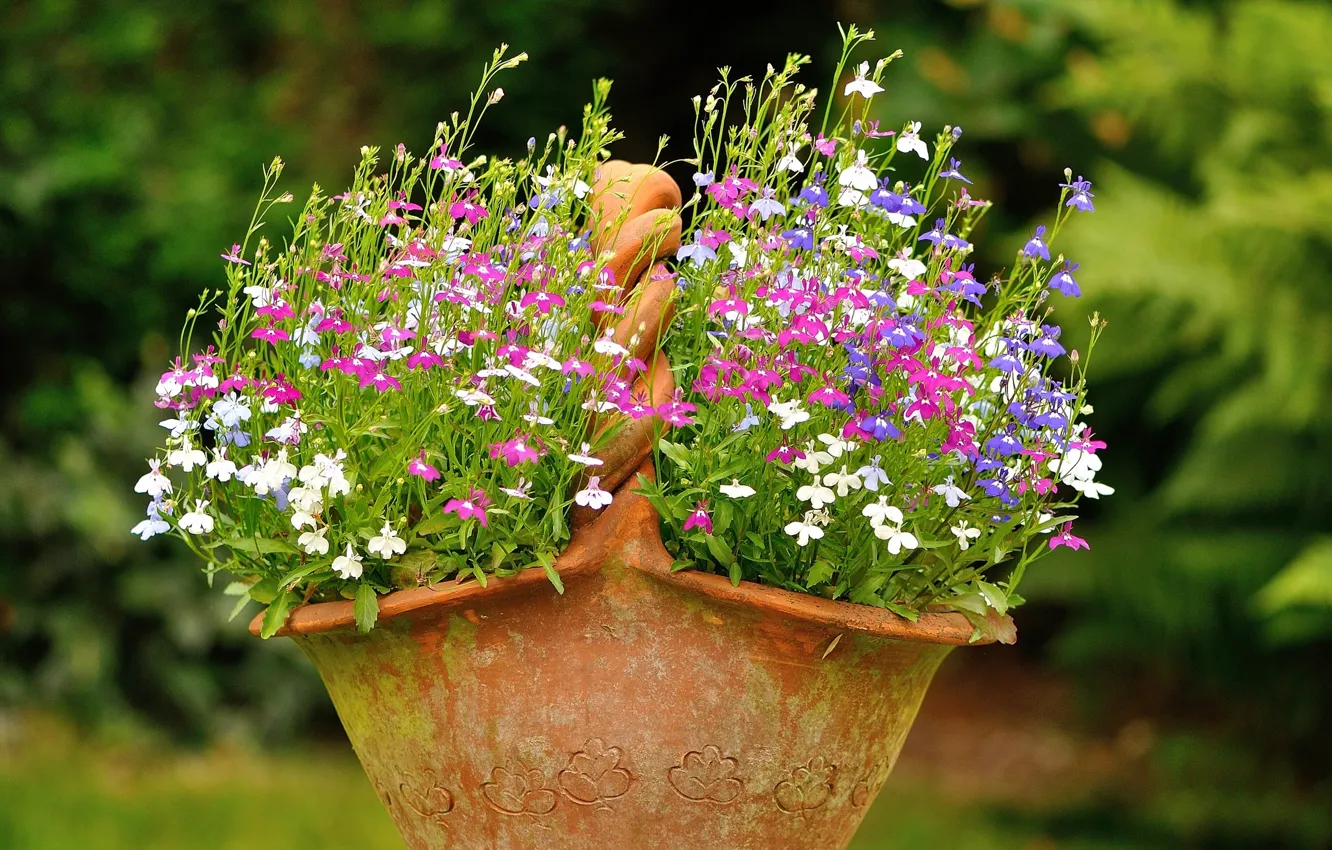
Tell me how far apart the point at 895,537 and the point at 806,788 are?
307 millimetres

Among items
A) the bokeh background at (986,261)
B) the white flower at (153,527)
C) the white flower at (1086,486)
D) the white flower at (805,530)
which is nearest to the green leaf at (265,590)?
the white flower at (153,527)

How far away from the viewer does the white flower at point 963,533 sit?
4.87 ft

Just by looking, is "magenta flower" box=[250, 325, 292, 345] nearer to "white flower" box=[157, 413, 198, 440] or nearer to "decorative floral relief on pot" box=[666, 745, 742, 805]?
"white flower" box=[157, 413, 198, 440]

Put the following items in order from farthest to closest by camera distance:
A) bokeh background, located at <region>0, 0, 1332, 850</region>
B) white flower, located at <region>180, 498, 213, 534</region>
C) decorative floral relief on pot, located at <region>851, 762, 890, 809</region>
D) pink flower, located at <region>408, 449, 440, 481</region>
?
1. bokeh background, located at <region>0, 0, 1332, 850</region>
2. decorative floral relief on pot, located at <region>851, 762, 890, 809</region>
3. white flower, located at <region>180, 498, 213, 534</region>
4. pink flower, located at <region>408, 449, 440, 481</region>

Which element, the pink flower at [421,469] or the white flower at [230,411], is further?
the white flower at [230,411]

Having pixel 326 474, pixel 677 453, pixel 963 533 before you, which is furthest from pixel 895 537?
pixel 326 474

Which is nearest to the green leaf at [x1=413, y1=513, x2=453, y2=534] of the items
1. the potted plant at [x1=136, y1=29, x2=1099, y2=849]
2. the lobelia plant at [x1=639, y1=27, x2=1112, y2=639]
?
the potted plant at [x1=136, y1=29, x2=1099, y2=849]

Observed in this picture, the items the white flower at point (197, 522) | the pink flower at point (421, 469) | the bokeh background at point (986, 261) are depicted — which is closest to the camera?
the pink flower at point (421, 469)

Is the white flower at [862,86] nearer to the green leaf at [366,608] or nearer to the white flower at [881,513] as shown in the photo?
the white flower at [881,513]

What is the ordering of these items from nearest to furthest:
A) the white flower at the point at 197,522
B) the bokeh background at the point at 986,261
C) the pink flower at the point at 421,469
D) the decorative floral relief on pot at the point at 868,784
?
the pink flower at the point at 421,469
the white flower at the point at 197,522
the decorative floral relief on pot at the point at 868,784
the bokeh background at the point at 986,261

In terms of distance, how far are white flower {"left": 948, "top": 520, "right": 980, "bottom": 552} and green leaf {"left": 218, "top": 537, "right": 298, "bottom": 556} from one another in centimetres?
71

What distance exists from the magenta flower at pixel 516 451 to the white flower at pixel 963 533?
1.52 ft

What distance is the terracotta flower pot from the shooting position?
4.71ft

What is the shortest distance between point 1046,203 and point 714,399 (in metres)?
4.47
